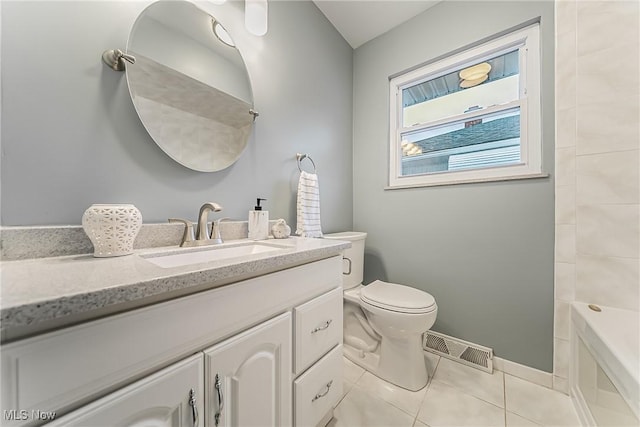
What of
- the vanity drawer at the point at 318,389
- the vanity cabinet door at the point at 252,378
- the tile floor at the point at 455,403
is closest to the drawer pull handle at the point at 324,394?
the vanity drawer at the point at 318,389

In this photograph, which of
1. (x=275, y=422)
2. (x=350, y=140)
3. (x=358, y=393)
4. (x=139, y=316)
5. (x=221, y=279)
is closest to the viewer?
(x=139, y=316)

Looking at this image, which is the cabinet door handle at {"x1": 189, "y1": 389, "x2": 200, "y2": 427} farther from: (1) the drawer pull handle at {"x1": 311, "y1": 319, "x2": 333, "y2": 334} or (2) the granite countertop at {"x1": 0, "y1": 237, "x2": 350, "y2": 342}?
(1) the drawer pull handle at {"x1": 311, "y1": 319, "x2": 333, "y2": 334}

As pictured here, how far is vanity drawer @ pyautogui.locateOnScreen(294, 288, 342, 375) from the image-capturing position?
0.76m

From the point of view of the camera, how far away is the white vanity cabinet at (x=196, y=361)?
34 centimetres

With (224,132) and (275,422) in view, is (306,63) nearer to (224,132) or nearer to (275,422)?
(224,132)

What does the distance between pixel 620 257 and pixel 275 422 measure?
1.68 meters

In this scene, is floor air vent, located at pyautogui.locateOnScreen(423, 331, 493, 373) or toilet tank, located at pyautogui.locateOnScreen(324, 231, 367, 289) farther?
toilet tank, located at pyautogui.locateOnScreen(324, 231, 367, 289)

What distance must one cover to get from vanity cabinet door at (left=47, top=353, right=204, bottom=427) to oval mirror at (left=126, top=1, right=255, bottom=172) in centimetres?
78

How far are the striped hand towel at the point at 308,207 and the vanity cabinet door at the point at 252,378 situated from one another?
0.69 m

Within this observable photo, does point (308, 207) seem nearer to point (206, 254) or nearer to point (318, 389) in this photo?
point (206, 254)

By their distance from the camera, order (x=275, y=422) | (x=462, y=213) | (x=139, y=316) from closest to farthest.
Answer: (x=139, y=316) < (x=275, y=422) < (x=462, y=213)

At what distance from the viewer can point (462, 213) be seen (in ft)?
4.77

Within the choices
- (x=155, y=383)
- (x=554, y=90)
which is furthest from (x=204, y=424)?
(x=554, y=90)

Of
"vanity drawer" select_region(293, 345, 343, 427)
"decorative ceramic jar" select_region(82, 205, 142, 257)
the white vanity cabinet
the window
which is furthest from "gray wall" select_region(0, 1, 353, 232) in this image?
the window
